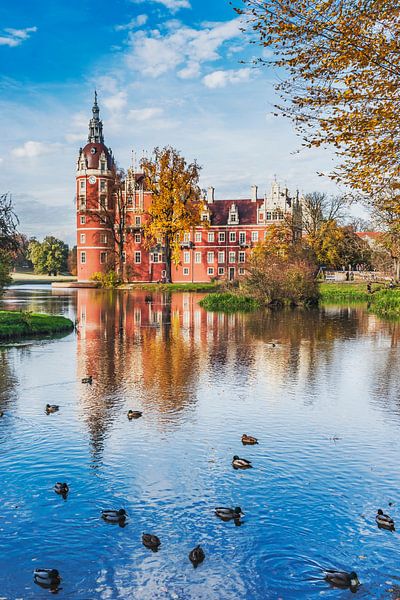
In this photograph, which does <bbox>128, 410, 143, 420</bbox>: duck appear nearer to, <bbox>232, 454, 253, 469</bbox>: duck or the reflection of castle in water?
the reflection of castle in water

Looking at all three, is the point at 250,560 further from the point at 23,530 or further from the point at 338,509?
the point at 23,530

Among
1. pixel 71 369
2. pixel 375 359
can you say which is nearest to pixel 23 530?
pixel 71 369

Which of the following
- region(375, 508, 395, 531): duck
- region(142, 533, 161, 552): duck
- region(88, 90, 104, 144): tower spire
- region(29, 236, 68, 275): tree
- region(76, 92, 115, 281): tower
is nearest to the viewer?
region(142, 533, 161, 552): duck

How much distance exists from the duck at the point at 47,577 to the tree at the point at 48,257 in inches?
4923

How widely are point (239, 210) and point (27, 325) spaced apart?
6510cm

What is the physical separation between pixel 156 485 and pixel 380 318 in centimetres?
2956

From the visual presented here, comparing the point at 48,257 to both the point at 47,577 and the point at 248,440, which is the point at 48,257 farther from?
the point at 47,577

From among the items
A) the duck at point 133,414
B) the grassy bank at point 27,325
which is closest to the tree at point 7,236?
the grassy bank at point 27,325

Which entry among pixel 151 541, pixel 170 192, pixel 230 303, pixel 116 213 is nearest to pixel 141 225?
pixel 116 213

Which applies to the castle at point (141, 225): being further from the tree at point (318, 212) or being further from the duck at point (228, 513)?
the duck at point (228, 513)

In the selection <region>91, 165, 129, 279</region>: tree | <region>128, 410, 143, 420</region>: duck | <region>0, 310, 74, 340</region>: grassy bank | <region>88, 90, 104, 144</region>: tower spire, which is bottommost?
<region>128, 410, 143, 420</region>: duck

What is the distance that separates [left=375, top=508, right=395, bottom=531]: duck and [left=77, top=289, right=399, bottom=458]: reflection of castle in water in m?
5.08

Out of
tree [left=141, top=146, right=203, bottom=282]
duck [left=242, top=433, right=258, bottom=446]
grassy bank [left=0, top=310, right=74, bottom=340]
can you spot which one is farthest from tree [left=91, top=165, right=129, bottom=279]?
duck [left=242, top=433, right=258, bottom=446]

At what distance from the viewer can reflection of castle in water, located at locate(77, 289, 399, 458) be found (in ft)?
45.2
